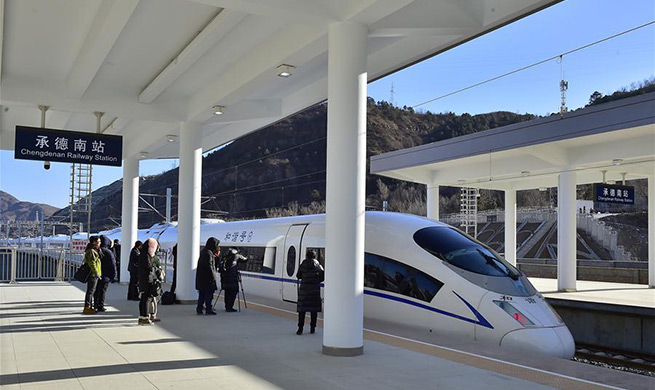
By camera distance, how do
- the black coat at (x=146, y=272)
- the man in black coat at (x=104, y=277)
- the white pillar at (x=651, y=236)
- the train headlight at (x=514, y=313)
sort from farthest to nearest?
the white pillar at (x=651, y=236) < the man in black coat at (x=104, y=277) < the black coat at (x=146, y=272) < the train headlight at (x=514, y=313)

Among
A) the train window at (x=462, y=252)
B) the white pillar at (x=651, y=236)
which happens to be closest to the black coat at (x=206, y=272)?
the train window at (x=462, y=252)

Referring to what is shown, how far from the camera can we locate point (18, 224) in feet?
83.8

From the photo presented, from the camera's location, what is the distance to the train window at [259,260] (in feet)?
53.3

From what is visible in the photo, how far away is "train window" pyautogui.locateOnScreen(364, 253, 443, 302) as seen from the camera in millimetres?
10742

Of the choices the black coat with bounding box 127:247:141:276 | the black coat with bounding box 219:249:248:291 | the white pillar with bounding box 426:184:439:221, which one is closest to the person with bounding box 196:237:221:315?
the black coat with bounding box 219:249:248:291

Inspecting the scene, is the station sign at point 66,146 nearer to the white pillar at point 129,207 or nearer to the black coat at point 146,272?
the black coat at point 146,272

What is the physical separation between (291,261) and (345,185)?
23.5 ft

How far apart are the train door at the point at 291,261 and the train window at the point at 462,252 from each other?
4.23 meters

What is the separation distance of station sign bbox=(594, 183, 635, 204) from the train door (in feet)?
35.8

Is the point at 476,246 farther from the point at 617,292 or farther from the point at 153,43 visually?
the point at 617,292

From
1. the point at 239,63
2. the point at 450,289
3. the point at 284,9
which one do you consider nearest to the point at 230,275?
the point at 239,63

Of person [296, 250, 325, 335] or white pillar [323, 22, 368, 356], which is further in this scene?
person [296, 250, 325, 335]

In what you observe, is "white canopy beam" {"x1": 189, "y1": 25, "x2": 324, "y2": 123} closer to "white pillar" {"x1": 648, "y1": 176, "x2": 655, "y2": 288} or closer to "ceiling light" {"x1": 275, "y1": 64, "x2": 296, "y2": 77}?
"ceiling light" {"x1": 275, "y1": 64, "x2": 296, "y2": 77}

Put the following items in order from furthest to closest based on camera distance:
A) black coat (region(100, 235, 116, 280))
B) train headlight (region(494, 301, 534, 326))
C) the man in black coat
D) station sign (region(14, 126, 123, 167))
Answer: black coat (region(100, 235, 116, 280)), the man in black coat, station sign (region(14, 126, 123, 167)), train headlight (region(494, 301, 534, 326))
